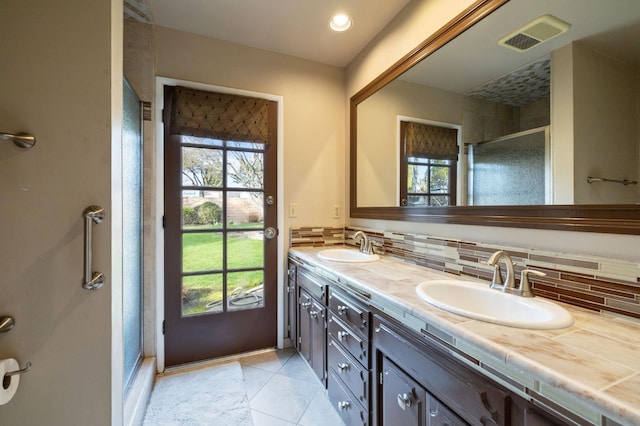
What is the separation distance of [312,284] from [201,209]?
981 mm

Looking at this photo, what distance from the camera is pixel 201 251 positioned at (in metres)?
1.97

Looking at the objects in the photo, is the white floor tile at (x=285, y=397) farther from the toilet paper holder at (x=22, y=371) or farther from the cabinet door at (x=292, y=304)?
the toilet paper holder at (x=22, y=371)

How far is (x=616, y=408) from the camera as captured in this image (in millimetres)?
448

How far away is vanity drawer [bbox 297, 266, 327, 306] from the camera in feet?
5.19

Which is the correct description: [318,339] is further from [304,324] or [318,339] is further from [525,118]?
[525,118]

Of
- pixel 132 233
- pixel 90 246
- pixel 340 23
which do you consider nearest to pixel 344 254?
pixel 132 233

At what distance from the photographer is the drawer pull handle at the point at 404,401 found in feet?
3.06

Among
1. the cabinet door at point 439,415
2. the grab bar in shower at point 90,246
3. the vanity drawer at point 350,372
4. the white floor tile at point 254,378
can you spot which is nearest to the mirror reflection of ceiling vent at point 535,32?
the cabinet door at point 439,415

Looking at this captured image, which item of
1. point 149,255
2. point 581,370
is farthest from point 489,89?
point 149,255

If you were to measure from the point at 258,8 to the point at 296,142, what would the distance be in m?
0.91

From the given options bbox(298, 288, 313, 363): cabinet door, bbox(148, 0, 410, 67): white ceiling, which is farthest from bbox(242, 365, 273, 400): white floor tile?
bbox(148, 0, 410, 67): white ceiling

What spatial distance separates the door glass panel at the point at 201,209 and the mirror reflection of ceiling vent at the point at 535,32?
6.16ft

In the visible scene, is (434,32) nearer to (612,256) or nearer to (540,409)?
(612,256)

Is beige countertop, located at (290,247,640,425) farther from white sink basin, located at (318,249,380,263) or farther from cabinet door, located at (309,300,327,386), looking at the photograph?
white sink basin, located at (318,249,380,263)
